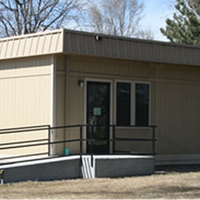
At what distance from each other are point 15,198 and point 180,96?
7160 mm

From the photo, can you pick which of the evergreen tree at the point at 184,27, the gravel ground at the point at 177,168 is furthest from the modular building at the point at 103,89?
the evergreen tree at the point at 184,27

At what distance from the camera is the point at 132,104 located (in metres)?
13.5

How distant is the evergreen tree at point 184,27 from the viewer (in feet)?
88.2

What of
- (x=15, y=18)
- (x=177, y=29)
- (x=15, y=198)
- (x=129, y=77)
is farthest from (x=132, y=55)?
(x=15, y=18)

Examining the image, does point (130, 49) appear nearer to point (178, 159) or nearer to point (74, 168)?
point (74, 168)

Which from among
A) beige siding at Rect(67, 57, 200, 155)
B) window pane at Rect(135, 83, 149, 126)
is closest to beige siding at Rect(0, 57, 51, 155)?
beige siding at Rect(67, 57, 200, 155)

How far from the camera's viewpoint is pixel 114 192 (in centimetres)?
943

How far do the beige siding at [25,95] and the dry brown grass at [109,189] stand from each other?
2.21m

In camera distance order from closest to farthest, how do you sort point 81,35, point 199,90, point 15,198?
1. point 15,198
2. point 81,35
3. point 199,90

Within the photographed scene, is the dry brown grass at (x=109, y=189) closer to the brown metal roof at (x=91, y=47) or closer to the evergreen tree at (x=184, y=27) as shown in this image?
the brown metal roof at (x=91, y=47)

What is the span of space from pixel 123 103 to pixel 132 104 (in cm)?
31

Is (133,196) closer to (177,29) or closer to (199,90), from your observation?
(199,90)

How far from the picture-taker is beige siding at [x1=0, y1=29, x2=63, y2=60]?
1162 centimetres

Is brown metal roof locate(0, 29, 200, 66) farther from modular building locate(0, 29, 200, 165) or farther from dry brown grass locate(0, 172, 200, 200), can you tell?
dry brown grass locate(0, 172, 200, 200)
